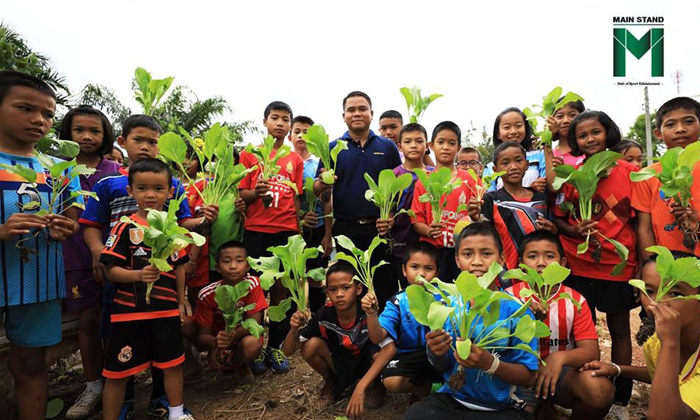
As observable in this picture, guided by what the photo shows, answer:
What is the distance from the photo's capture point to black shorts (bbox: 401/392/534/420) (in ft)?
6.88

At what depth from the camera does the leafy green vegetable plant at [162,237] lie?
2389 millimetres

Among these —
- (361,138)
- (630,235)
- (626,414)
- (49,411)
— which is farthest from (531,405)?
(49,411)

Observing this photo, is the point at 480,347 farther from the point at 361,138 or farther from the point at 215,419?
the point at 361,138

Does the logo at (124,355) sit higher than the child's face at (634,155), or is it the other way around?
the child's face at (634,155)

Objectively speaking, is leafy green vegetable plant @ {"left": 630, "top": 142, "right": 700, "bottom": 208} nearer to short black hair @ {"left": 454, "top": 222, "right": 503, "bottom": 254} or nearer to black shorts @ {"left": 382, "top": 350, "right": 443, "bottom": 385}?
short black hair @ {"left": 454, "top": 222, "right": 503, "bottom": 254}

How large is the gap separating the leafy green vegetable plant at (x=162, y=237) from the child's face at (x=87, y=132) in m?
1.16

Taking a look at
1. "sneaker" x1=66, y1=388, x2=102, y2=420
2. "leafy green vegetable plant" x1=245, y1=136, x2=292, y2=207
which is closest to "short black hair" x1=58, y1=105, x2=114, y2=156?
"leafy green vegetable plant" x1=245, y1=136, x2=292, y2=207

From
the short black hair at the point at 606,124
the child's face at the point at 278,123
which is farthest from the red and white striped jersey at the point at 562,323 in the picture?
the child's face at the point at 278,123

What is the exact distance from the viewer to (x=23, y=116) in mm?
2424

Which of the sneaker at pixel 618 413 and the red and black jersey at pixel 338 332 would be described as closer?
the sneaker at pixel 618 413

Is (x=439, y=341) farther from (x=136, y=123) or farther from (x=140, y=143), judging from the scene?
(x=136, y=123)

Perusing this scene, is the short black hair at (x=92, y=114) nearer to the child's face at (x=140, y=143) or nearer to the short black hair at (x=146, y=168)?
the child's face at (x=140, y=143)

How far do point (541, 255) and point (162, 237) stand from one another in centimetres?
252

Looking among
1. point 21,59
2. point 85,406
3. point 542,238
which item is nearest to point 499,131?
point 542,238
